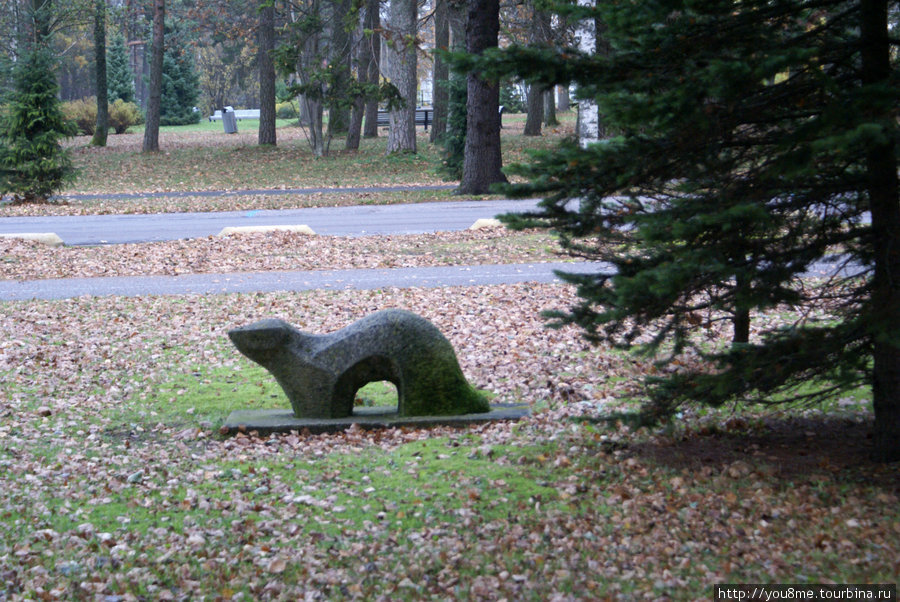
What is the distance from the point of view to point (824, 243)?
16.5 feet

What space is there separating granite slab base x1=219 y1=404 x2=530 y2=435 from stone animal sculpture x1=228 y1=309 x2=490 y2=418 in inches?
2.8

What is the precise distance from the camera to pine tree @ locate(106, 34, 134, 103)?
55000 mm

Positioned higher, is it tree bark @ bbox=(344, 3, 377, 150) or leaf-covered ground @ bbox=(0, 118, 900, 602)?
tree bark @ bbox=(344, 3, 377, 150)

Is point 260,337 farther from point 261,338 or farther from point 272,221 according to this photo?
point 272,221

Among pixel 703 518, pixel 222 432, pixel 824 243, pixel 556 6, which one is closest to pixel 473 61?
pixel 556 6

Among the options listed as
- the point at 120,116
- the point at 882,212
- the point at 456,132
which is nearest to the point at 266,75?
the point at 456,132

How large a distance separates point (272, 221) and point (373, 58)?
789 centimetres

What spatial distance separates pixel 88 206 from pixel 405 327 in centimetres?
1838

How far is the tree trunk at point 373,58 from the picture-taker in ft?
92.9

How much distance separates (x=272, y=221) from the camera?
1928cm

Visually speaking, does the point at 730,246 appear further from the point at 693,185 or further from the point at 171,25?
the point at 171,25

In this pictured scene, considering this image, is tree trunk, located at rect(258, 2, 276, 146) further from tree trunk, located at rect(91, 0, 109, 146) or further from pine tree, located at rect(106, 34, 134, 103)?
pine tree, located at rect(106, 34, 134, 103)

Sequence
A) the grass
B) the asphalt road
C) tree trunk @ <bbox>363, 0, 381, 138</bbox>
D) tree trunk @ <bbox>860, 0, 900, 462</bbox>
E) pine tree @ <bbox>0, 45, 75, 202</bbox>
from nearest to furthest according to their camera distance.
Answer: tree trunk @ <bbox>860, 0, 900, 462</bbox>
the asphalt road
pine tree @ <bbox>0, 45, 75, 202</bbox>
the grass
tree trunk @ <bbox>363, 0, 381, 138</bbox>

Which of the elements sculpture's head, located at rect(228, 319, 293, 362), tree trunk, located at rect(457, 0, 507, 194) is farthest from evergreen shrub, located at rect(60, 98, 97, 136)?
sculpture's head, located at rect(228, 319, 293, 362)
